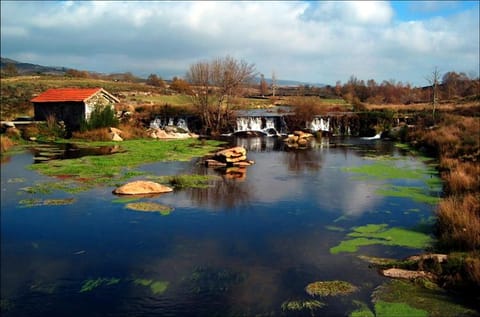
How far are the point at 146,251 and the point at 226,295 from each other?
9.59ft

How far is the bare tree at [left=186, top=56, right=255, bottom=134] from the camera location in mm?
40031

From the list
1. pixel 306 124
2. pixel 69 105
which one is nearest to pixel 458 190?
pixel 306 124

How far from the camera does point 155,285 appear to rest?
345 inches

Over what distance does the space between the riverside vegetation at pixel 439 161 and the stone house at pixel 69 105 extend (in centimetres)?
207

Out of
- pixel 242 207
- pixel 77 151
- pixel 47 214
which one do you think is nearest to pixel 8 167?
pixel 77 151

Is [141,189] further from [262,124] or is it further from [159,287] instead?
[262,124]

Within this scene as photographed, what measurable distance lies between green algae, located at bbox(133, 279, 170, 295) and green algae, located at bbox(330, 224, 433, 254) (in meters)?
3.95

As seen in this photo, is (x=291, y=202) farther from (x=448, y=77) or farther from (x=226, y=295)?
(x=448, y=77)

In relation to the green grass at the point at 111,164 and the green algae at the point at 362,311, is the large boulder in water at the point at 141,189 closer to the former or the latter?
the green grass at the point at 111,164

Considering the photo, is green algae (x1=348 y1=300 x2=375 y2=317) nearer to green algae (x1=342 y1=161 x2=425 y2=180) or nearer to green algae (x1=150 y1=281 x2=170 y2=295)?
green algae (x1=150 y1=281 x2=170 y2=295)

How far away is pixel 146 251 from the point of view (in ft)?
34.6

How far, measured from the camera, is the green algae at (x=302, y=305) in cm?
788

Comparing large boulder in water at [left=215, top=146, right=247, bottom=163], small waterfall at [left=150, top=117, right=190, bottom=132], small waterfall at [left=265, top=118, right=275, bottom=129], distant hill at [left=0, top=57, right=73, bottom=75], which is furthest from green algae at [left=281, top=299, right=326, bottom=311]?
distant hill at [left=0, top=57, right=73, bottom=75]

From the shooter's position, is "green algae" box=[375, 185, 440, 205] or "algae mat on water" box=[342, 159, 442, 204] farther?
"algae mat on water" box=[342, 159, 442, 204]
